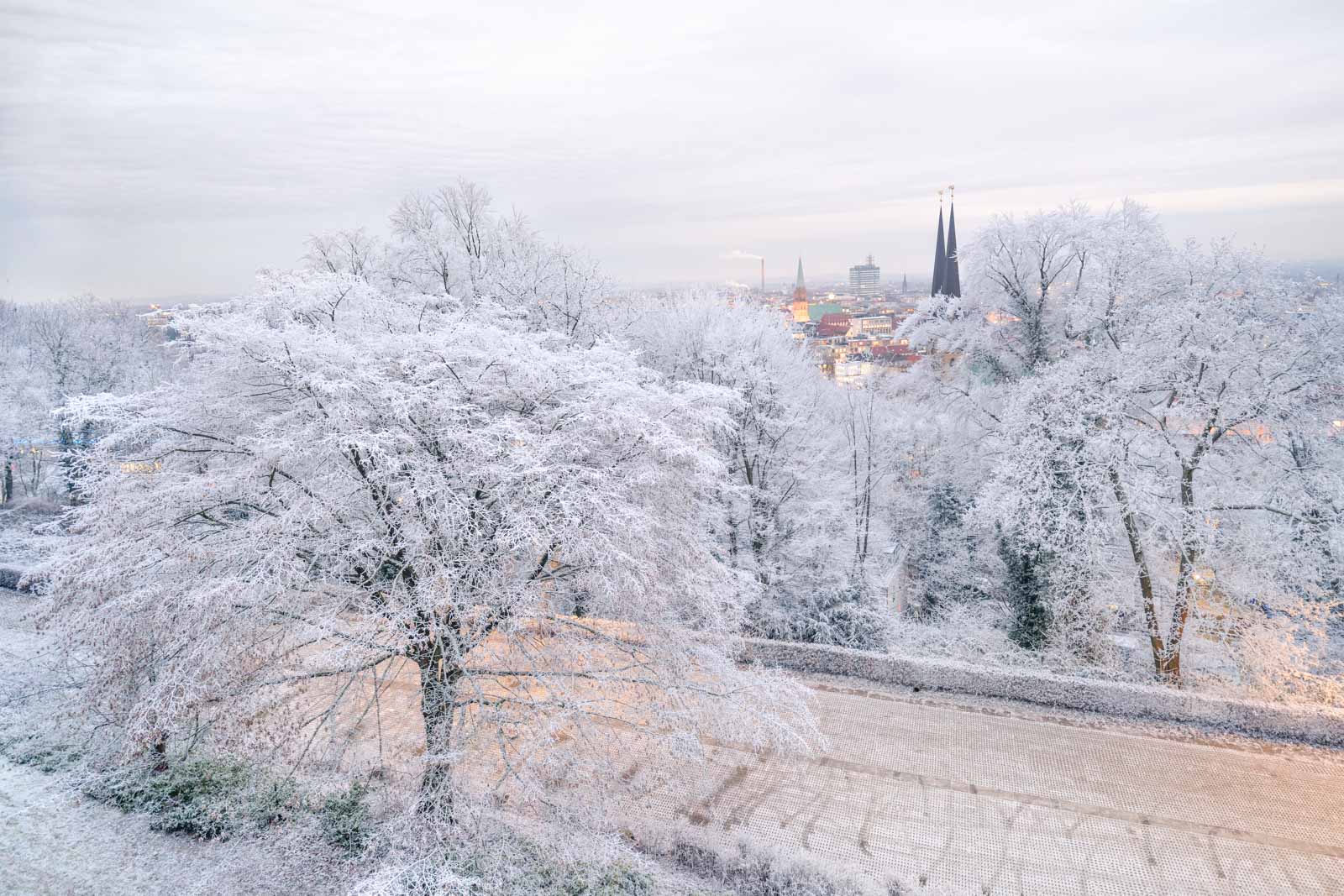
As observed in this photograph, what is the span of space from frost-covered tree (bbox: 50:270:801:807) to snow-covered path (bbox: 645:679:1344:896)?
1525 millimetres

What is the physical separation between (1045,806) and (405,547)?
879 centimetres

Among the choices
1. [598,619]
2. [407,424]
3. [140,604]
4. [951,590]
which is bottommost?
[951,590]

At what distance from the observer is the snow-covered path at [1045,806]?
7.94 m

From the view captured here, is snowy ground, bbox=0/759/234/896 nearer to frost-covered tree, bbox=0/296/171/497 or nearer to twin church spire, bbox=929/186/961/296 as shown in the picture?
frost-covered tree, bbox=0/296/171/497

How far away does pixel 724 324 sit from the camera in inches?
785

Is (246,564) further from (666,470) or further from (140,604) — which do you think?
(666,470)

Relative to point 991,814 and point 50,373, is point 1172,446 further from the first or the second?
point 50,373

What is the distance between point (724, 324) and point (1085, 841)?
1467 centimetres

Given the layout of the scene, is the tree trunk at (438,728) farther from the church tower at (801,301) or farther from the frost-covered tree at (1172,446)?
the church tower at (801,301)

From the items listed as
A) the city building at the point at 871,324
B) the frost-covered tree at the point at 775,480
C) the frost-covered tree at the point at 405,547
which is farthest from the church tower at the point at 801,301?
the frost-covered tree at the point at 405,547

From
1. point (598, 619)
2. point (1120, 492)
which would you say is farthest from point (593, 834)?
point (1120, 492)

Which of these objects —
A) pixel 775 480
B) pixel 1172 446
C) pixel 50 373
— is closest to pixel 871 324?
pixel 775 480

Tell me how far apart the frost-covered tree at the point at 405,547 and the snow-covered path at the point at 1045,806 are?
60.0 inches

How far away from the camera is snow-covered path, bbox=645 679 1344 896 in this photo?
7.94 m
